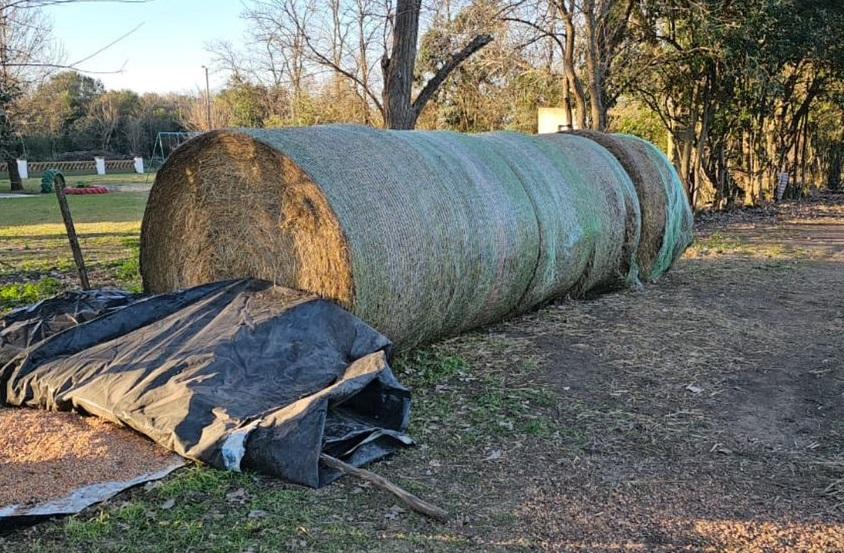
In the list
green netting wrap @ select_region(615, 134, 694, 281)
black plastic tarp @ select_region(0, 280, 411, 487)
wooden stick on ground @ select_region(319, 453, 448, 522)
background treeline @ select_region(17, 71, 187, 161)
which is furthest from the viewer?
background treeline @ select_region(17, 71, 187, 161)

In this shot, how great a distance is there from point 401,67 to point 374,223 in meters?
5.12

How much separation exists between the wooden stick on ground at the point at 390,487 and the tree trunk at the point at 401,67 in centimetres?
661

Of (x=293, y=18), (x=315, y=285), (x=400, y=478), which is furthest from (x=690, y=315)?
(x=293, y=18)

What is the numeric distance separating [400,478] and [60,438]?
168cm

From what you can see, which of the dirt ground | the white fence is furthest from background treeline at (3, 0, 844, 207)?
the white fence

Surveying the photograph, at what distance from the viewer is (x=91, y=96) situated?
53719mm

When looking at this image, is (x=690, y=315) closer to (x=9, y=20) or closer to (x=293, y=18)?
(x=9, y=20)

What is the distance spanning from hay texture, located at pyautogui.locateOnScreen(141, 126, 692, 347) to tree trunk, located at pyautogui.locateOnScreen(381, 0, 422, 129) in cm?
266

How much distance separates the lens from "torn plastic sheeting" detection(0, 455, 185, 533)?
2.95m

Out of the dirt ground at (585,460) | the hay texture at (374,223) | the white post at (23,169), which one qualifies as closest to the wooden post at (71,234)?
the hay texture at (374,223)

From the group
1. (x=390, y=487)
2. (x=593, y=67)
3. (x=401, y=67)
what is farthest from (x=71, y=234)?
(x=593, y=67)

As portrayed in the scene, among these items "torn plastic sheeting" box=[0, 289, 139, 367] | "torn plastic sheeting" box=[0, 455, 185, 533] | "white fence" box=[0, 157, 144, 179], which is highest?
"white fence" box=[0, 157, 144, 179]

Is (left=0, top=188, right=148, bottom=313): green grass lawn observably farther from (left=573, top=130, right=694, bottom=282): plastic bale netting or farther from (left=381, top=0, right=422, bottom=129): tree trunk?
(left=573, top=130, right=694, bottom=282): plastic bale netting

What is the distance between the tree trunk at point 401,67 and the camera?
9359 mm
